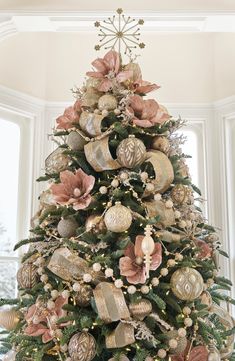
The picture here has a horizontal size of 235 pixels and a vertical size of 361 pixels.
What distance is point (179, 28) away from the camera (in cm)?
205

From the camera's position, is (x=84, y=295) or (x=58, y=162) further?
(x=58, y=162)

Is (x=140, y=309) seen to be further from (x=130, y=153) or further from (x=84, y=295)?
(x=130, y=153)

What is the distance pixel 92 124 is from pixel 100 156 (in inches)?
5.0

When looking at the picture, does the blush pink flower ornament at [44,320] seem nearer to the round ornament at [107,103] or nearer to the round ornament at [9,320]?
the round ornament at [9,320]

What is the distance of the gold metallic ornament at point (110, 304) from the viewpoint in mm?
1121

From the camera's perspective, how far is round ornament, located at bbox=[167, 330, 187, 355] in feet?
3.81

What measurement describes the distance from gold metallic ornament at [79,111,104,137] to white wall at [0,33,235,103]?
1182 millimetres

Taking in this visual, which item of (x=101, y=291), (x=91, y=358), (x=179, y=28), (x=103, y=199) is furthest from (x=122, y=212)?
(x=179, y=28)

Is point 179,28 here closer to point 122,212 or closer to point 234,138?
point 234,138

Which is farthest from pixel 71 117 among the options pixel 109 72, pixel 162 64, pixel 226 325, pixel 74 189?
pixel 162 64

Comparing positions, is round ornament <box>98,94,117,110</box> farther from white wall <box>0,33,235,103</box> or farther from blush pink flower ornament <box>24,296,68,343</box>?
white wall <box>0,33,235,103</box>

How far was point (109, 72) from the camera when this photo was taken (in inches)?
56.1

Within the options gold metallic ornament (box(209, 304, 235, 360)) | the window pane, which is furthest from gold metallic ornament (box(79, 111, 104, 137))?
the window pane

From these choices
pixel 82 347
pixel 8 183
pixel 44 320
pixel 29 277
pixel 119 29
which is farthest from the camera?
pixel 8 183
